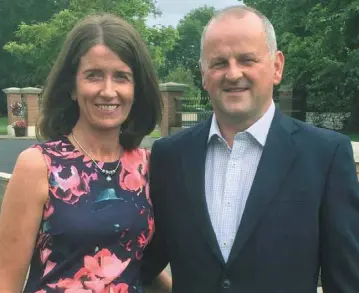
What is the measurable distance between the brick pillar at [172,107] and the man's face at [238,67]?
18095mm

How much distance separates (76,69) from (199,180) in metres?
0.69

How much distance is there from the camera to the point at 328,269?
6.52 ft

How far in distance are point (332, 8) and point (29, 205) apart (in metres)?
21.1

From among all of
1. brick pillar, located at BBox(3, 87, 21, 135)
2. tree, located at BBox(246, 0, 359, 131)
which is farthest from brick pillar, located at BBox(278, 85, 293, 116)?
brick pillar, located at BBox(3, 87, 21, 135)

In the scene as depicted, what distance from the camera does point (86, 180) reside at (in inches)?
85.6

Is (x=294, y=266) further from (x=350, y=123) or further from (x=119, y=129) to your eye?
(x=350, y=123)

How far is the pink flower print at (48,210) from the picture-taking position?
2051 millimetres

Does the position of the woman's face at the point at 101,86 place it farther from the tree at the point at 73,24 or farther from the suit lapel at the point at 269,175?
the tree at the point at 73,24

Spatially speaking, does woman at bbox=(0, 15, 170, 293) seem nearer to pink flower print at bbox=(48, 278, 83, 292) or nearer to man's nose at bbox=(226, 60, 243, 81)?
pink flower print at bbox=(48, 278, 83, 292)

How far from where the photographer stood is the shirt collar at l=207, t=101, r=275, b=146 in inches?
80.3

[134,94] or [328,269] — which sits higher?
[134,94]

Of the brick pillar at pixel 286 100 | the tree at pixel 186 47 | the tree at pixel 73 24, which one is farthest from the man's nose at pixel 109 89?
the tree at pixel 186 47

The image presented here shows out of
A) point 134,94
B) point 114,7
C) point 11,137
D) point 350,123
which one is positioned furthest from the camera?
point 114,7

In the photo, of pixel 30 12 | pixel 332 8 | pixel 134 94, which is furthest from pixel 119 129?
pixel 30 12
